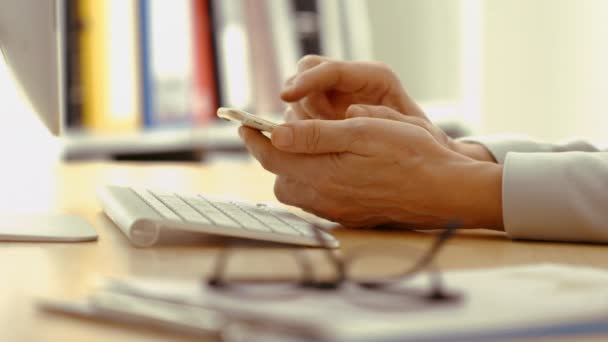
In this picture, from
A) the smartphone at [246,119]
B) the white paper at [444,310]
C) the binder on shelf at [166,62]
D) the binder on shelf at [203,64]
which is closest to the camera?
the white paper at [444,310]

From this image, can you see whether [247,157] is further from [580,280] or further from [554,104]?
[580,280]

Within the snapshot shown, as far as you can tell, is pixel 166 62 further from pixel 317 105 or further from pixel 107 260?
pixel 107 260

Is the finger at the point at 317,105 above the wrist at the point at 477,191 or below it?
above

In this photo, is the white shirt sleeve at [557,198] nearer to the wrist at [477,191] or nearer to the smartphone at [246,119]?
the wrist at [477,191]

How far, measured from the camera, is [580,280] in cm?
59

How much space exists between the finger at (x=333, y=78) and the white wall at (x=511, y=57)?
165 cm

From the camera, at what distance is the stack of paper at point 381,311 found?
45cm

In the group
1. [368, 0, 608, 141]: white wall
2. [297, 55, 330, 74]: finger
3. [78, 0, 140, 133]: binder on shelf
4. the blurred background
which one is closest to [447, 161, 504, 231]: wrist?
[297, 55, 330, 74]: finger

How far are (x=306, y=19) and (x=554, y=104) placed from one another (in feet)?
2.64

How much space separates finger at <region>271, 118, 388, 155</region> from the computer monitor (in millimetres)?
260

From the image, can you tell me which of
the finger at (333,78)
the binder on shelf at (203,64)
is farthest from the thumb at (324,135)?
the binder on shelf at (203,64)

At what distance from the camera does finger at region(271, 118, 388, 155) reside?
96 centimetres

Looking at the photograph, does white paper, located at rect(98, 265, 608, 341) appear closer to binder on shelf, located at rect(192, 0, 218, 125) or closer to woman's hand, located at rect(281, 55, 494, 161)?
woman's hand, located at rect(281, 55, 494, 161)

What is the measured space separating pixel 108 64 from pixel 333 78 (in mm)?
1288
